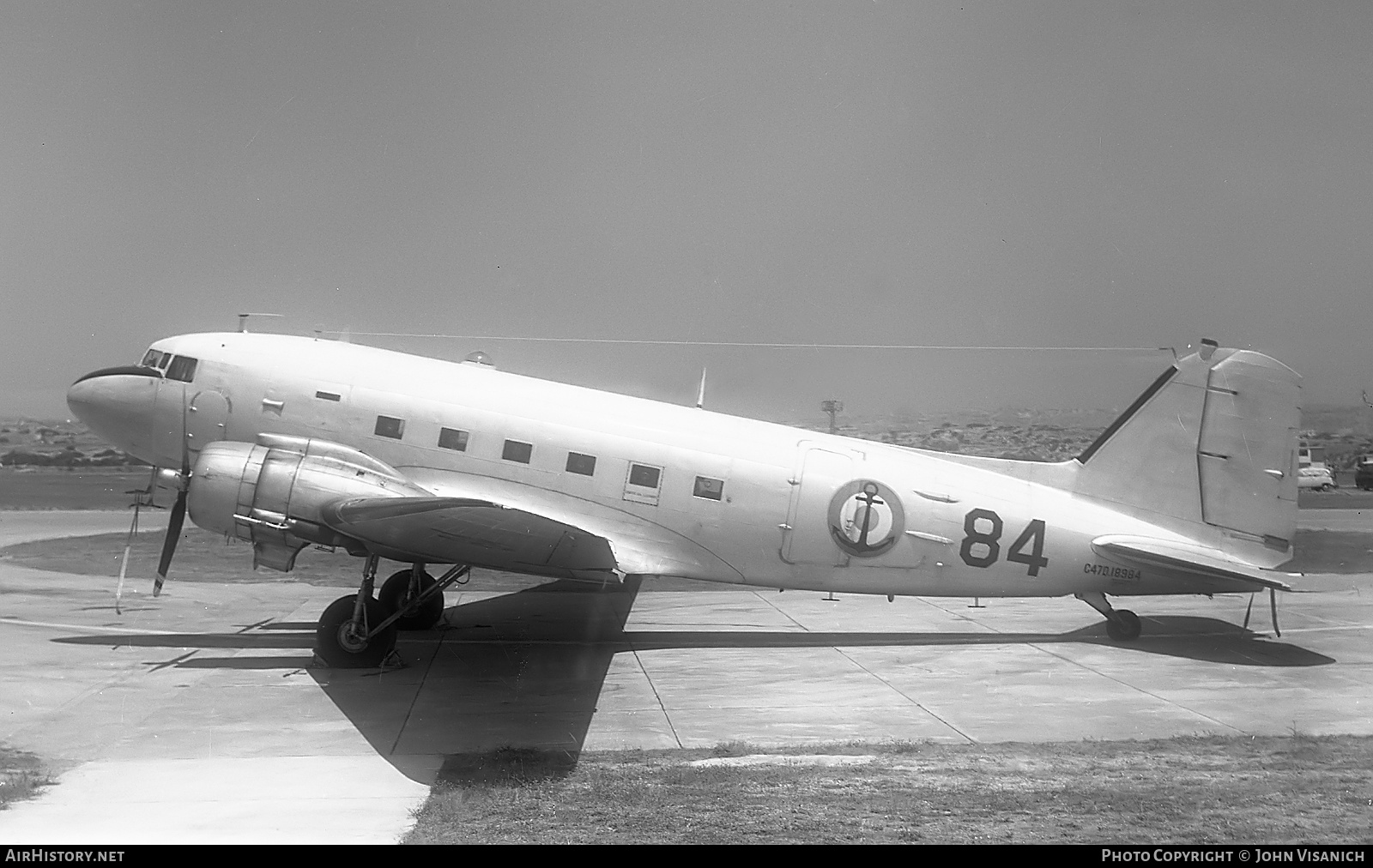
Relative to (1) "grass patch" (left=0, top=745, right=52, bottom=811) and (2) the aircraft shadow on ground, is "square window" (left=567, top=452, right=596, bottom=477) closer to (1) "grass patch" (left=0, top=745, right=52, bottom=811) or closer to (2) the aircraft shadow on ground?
(2) the aircraft shadow on ground

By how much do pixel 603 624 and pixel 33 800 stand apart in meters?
8.70

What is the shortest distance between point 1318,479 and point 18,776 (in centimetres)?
5202

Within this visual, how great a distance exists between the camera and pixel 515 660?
12039 millimetres

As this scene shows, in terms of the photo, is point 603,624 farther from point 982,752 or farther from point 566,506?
point 982,752

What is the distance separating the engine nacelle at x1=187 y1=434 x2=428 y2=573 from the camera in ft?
33.3

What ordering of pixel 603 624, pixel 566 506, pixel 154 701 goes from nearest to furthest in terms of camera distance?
pixel 154 701
pixel 566 506
pixel 603 624

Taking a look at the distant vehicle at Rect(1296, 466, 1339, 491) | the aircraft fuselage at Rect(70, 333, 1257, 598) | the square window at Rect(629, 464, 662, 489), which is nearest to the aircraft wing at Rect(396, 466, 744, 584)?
the aircraft fuselage at Rect(70, 333, 1257, 598)

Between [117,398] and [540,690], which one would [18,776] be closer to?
[540,690]

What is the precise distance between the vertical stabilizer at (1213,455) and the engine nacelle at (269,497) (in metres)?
8.83

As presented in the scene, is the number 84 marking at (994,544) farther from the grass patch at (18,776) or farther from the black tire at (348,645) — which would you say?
the grass patch at (18,776)

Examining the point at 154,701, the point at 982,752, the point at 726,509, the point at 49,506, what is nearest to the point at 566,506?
the point at 726,509

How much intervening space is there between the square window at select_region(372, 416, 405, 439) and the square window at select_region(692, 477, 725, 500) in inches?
137

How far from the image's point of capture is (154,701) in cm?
961

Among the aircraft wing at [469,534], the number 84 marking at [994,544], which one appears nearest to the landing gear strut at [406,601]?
the aircraft wing at [469,534]
